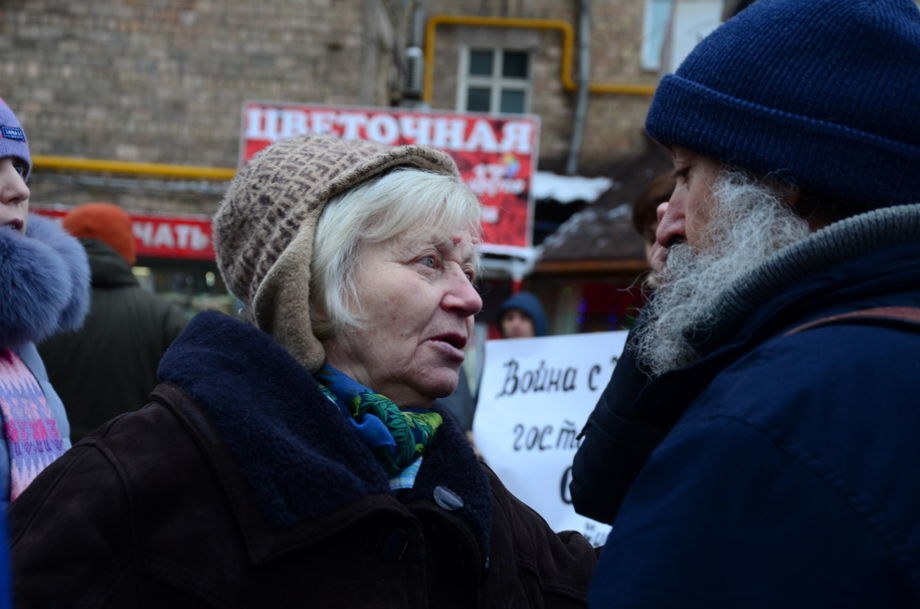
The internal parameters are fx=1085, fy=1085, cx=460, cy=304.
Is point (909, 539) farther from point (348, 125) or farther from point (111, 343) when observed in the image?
point (348, 125)

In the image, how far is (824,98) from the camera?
1.49m

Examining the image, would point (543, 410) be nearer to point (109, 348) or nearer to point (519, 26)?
point (109, 348)

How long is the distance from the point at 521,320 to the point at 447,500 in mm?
4638

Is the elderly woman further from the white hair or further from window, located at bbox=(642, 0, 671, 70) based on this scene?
window, located at bbox=(642, 0, 671, 70)

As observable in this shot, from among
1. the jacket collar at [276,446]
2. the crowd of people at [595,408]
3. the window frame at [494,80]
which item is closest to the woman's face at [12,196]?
the crowd of people at [595,408]

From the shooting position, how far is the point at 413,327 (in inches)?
79.3

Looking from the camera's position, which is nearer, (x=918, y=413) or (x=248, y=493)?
(x=918, y=413)

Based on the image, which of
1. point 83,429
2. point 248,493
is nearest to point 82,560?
point 248,493

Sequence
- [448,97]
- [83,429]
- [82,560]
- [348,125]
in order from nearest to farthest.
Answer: [82,560]
[83,429]
[348,125]
[448,97]

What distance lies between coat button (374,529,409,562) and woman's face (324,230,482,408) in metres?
0.35

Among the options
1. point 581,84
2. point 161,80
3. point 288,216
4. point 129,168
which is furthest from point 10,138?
point 581,84

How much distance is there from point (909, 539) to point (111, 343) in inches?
154

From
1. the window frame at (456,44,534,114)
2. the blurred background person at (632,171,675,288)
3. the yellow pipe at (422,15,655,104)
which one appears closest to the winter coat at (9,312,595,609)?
the blurred background person at (632,171,675,288)

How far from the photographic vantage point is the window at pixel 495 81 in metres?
17.2
